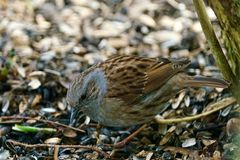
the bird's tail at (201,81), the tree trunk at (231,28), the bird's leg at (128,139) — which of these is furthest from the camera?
the bird's tail at (201,81)

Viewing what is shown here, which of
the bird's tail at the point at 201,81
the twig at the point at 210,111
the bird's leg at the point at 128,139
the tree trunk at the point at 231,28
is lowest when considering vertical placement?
the bird's leg at the point at 128,139

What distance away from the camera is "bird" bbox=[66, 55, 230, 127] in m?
4.96

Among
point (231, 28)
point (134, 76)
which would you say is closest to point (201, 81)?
point (134, 76)

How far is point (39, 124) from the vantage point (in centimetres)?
523

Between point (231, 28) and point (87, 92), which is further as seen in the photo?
point (87, 92)

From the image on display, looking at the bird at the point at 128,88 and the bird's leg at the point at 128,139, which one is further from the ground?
the bird at the point at 128,88

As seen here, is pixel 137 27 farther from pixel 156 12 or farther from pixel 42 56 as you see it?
pixel 42 56

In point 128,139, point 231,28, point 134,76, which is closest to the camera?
point 231,28

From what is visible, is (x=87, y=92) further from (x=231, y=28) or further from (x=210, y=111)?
(x=231, y=28)

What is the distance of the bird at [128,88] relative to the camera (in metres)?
4.96

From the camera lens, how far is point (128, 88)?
5.03 m

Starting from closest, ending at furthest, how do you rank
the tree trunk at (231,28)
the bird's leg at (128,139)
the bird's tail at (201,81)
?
the tree trunk at (231,28) < the bird's leg at (128,139) < the bird's tail at (201,81)

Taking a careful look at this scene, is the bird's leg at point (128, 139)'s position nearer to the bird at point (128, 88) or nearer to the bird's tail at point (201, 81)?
the bird at point (128, 88)

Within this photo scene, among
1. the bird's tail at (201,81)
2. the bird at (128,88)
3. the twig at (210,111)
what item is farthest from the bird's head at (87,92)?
the bird's tail at (201,81)
